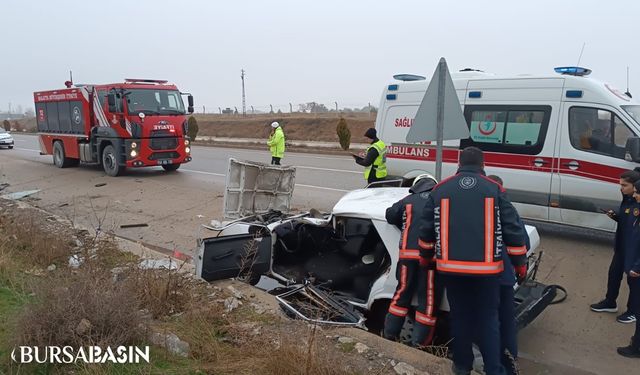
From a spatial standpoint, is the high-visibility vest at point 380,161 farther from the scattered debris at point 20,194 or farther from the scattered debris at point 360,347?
the scattered debris at point 20,194

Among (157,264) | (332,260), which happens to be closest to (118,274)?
(157,264)

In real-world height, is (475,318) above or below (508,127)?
below

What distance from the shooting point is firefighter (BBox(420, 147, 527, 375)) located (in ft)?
10.5

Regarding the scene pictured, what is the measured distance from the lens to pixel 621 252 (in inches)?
187

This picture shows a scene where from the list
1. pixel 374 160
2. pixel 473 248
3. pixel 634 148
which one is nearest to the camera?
pixel 473 248

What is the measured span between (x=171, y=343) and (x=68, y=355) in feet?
2.21

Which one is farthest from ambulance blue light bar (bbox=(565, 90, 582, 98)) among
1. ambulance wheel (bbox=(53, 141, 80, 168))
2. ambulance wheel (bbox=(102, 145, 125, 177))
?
ambulance wheel (bbox=(53, 141, 80, 168))

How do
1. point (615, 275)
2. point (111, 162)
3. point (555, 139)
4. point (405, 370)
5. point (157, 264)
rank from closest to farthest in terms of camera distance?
point (405, 370) → point (615, 275) → point (157, 264) → point (555, 139) → point (111, 162)

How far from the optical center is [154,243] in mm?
7906

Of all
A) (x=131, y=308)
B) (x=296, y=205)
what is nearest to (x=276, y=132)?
(x=296, y=205)

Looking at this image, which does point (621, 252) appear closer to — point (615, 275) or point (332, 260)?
point (615, 275)

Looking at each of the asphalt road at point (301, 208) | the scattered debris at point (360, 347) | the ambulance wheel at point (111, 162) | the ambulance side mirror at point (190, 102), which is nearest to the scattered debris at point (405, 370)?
the scattered debris at point (360, 347)

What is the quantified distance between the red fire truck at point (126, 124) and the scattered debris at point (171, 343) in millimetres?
11137

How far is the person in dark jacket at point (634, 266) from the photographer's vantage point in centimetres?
404
